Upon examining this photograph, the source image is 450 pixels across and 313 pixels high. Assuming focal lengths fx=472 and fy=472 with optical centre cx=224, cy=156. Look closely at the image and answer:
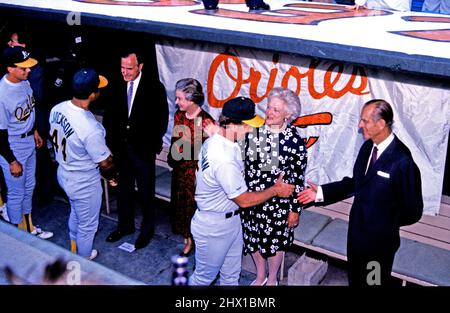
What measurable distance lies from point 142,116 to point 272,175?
1.52 m

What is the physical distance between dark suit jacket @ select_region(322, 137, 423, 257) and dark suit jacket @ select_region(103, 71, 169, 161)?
2.07m

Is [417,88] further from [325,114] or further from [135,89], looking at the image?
[135,89]

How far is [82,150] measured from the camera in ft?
12.9

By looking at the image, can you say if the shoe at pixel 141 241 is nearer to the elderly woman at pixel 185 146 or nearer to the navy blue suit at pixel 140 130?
the navy blue suit at pixel 140 130

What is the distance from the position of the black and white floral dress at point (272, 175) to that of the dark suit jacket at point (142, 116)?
3.91 ft

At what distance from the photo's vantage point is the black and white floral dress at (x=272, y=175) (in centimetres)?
378

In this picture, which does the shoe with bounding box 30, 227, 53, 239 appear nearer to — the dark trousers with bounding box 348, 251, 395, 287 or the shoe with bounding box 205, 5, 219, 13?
the shoe with bounding box 205, 5, 219, 13

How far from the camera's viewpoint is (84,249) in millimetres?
4430

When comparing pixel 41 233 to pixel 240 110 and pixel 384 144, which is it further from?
pixel 384 144

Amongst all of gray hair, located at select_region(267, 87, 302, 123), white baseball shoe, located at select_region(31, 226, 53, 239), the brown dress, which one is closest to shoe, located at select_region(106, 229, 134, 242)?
white baseball shoe, located at select_region(31, 226, 53, 239)

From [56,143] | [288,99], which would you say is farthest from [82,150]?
[288,99]
